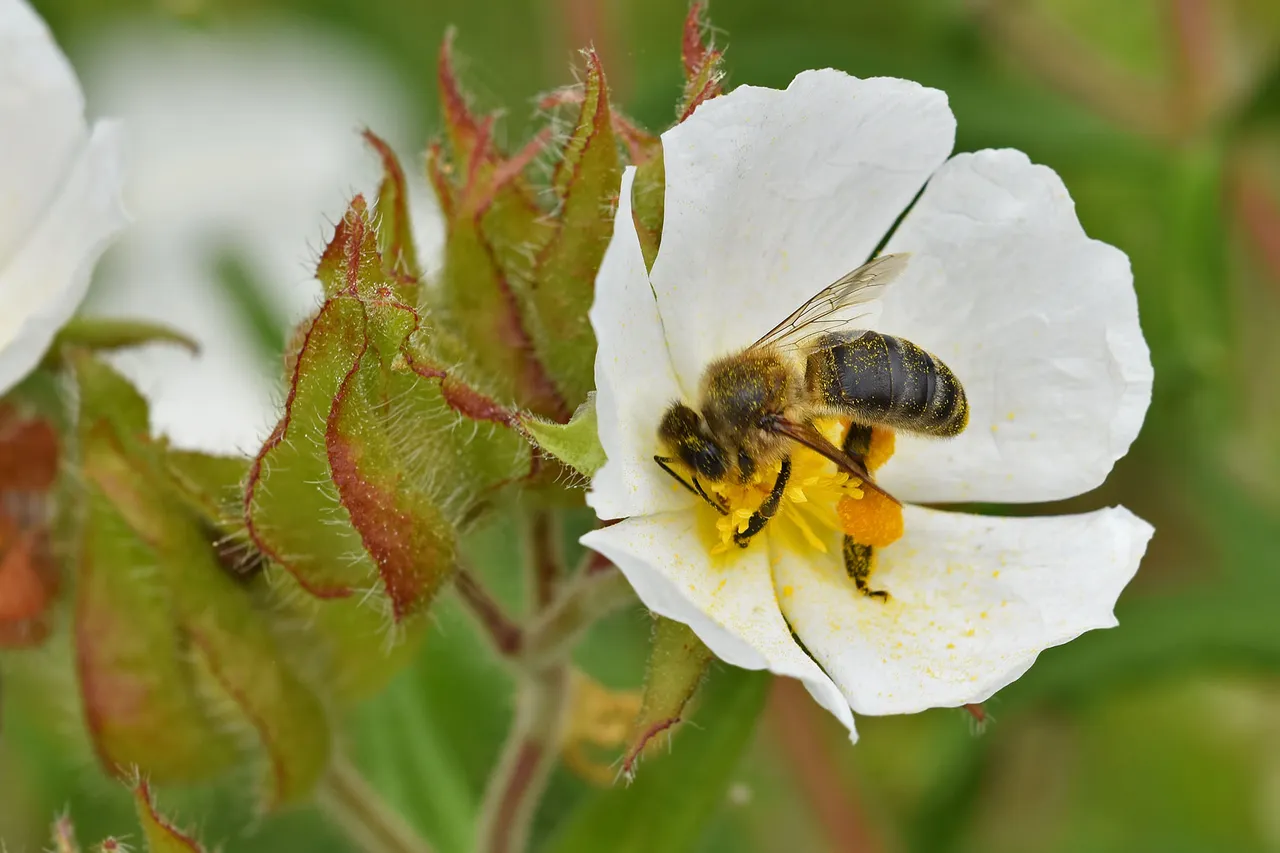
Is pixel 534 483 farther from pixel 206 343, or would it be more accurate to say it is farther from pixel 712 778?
pixel 206 343

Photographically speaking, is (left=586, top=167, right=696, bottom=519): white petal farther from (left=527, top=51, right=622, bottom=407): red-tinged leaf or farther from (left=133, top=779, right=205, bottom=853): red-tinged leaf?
(left=133, top=779, right=205, bottom=853): red-tinged leaf

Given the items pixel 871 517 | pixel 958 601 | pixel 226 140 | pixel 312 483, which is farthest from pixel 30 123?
pixel 226 140

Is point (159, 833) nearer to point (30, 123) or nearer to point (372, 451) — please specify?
point (372, 451)

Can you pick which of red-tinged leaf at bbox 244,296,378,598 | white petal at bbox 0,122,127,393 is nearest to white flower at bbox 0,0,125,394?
white petal at bbox 0,122,127,393

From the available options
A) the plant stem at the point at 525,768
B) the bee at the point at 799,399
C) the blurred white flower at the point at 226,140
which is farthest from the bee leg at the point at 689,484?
the blurred white flower at the point at 226,140

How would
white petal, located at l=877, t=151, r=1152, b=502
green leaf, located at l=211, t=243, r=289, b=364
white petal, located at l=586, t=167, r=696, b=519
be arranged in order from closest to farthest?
white petal, located at l=586, t=167, r=696, b=519 < white petal, located at l=877, t=151, r=1152, b=502 < green leaf, located at l=211, t=243, r=289, b=364

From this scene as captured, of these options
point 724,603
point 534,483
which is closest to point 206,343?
point 534,483
